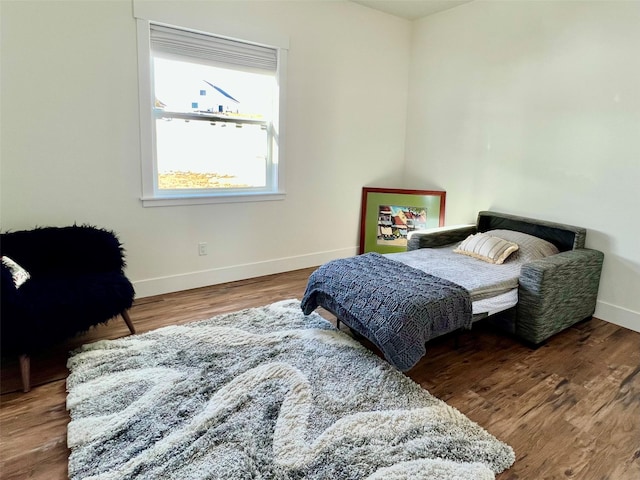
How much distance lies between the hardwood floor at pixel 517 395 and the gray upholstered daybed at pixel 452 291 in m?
0.22

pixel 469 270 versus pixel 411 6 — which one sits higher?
pixel 411 6

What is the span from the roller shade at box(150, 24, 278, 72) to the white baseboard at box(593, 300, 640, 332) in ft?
11.0

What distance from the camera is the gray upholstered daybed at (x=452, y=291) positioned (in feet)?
7.18

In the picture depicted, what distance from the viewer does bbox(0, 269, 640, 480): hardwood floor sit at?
5.57ft

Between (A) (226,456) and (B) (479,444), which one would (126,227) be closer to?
(A) (226,456)

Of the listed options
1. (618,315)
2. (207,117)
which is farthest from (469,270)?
(207,117)

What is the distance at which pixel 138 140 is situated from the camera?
3.10 metres

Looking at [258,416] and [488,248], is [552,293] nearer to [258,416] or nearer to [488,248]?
[488,248]

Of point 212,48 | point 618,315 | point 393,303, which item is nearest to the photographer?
point 393,303

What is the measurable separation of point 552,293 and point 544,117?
156cm

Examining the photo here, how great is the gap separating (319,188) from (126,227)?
185 cm

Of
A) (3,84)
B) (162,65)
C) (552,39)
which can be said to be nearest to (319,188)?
(162,65)

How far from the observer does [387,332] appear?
215cm

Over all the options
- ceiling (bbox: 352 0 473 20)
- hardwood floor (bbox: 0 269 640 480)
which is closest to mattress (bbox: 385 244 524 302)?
hardwood floor (bbox: 0 269 640 480)
